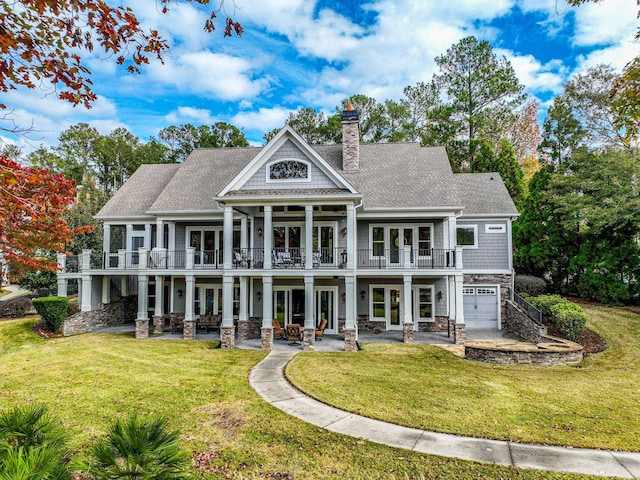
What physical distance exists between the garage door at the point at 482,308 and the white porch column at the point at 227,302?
466 inches

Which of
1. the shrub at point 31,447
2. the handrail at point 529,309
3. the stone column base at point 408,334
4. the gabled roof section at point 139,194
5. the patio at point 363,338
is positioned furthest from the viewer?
the gabled roof section at point 139,194

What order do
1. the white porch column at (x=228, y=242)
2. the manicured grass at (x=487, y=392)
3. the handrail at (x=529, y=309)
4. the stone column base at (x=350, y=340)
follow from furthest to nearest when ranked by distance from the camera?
the handrail at (x=529, y=309) → the white porch column at (x=228, y=242) → the stone column base at (x=350, y=340) → the manicured grass at (x=487, y=392)


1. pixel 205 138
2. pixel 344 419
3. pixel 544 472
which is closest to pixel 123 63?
pixel 344 419

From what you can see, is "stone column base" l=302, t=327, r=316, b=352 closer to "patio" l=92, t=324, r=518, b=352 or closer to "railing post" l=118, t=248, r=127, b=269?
"patio" l=92, t=324, r=518, b=352

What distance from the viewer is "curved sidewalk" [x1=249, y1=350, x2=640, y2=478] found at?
5.91m

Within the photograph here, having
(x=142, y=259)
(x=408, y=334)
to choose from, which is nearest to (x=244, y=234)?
(x=142, y=259)

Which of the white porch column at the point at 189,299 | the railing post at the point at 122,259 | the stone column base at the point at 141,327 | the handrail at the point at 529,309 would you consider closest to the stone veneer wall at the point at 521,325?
the handrail at the point at 529,309

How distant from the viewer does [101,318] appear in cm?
1906

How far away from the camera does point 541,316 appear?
15.5 meters

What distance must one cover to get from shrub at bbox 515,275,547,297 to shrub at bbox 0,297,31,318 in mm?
28417

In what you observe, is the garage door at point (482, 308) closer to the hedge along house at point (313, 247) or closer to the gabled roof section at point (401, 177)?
the hedge along house at point (313, 247)

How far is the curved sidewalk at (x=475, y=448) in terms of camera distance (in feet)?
19.4

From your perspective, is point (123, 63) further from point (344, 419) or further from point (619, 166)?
point (619, 166)

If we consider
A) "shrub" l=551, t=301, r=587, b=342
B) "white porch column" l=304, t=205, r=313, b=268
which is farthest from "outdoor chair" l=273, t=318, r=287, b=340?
"shrub" l=551, t=301, r=587, b=342
